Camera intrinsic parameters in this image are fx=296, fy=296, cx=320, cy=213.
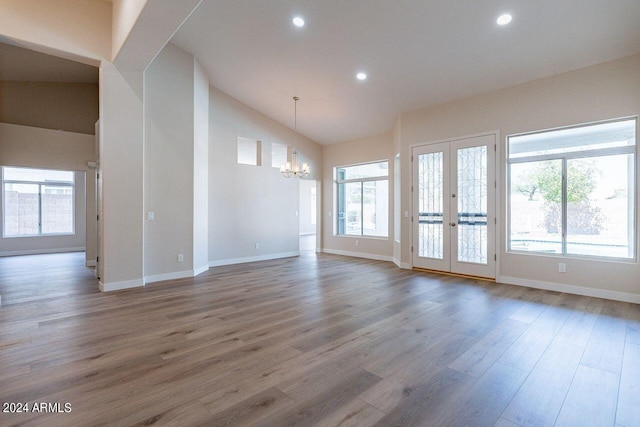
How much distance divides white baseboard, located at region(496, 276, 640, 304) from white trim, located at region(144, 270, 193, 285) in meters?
5.55

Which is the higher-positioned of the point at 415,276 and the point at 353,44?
the point at 353,44

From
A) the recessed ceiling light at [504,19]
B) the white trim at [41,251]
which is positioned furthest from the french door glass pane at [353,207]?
the white trim at [41,251]

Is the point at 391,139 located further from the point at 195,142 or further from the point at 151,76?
the point at 151,76

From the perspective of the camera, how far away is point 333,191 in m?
8.70

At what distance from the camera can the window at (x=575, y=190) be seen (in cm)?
416

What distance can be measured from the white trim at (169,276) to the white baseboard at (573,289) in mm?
5550

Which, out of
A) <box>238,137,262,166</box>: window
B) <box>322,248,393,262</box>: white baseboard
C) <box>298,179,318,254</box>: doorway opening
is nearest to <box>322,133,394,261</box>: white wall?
<box>322,248,393,262</box>: white baseboard

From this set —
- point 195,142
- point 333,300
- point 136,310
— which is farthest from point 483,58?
point 136,310

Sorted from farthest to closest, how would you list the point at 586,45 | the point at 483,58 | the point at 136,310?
the point at 483,58
the point at 586,45
the point at 136,310

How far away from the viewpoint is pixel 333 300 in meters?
4.02

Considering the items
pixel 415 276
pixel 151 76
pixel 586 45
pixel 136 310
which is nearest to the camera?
pixel 136 310

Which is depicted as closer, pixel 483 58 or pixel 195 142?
pixel 483 58

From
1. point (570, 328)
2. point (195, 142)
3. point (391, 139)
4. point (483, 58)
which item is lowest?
point (570, 328)

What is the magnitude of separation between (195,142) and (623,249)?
276 inches
